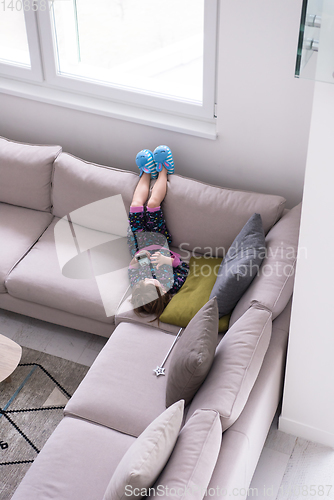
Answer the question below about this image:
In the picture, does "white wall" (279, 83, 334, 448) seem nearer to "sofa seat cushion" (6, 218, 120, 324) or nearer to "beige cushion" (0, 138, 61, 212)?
"sofa seat cushion" (6, 218, 120, 324)

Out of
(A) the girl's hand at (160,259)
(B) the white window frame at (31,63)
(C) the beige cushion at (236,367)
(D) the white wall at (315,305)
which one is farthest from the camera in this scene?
(B) the white window frame at (31,63)

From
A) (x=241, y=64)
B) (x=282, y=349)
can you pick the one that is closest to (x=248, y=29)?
(x=241, y=64)

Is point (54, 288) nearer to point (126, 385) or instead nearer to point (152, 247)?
point (152, 247)

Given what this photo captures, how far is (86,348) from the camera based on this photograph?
2.82 meters

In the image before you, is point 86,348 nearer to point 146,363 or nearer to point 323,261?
point 146,363

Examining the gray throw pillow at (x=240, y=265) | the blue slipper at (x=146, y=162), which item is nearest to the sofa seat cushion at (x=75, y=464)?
the gray throw pillow at (x=240, y=265)

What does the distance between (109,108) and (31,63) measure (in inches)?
22.9

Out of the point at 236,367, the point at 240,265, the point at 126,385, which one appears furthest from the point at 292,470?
the point at 240,265

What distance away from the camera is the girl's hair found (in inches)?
99.5

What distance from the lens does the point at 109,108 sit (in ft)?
10.0

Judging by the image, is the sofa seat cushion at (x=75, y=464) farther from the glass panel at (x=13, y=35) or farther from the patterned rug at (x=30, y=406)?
the glass panel at (x=13, y=35)

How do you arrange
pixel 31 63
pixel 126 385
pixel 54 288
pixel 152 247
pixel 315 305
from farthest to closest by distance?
pixel 31 63, pixel 152 247, pixel 54 288, pixel 126 385, pixel 315 305

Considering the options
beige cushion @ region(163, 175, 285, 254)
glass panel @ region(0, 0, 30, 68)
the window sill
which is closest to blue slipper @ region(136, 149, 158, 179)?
beige cushion @ region(163, 175, 285, 254)

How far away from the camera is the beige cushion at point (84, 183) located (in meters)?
2.86
